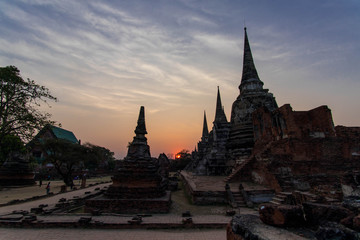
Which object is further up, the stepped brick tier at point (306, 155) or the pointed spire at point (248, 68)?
the pointed spire at point (248, 68)

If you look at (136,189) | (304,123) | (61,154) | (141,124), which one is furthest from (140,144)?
(61,154)

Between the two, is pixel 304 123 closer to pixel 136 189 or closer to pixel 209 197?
pixel 209 197

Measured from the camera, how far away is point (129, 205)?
877 cm

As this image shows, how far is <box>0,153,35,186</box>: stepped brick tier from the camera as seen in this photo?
2128 centimetres

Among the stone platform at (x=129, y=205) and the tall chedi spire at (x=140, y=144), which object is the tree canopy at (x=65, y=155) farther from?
the stone platform at (x=129, y=205)

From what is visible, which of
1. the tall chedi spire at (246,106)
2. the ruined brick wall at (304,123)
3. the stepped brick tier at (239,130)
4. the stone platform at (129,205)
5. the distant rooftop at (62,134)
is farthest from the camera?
the distant rooftop at (62,134)

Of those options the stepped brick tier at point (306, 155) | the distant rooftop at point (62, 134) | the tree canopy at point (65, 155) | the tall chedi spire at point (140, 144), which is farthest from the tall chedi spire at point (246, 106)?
the distant rooftop at point (62, 134)

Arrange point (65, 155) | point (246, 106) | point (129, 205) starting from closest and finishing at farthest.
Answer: point (129, 205)
point (246, 106)
point (65, 155)

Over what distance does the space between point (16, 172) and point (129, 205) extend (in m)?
21.3

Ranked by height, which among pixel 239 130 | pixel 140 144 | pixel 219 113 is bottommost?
pixel 140 144

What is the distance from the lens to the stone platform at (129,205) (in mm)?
Result: 8562

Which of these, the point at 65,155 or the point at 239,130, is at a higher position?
the point at 239,130

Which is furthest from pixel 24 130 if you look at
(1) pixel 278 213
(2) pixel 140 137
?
(1) pixel 278 213

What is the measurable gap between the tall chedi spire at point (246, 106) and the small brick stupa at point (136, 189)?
32.3ft
